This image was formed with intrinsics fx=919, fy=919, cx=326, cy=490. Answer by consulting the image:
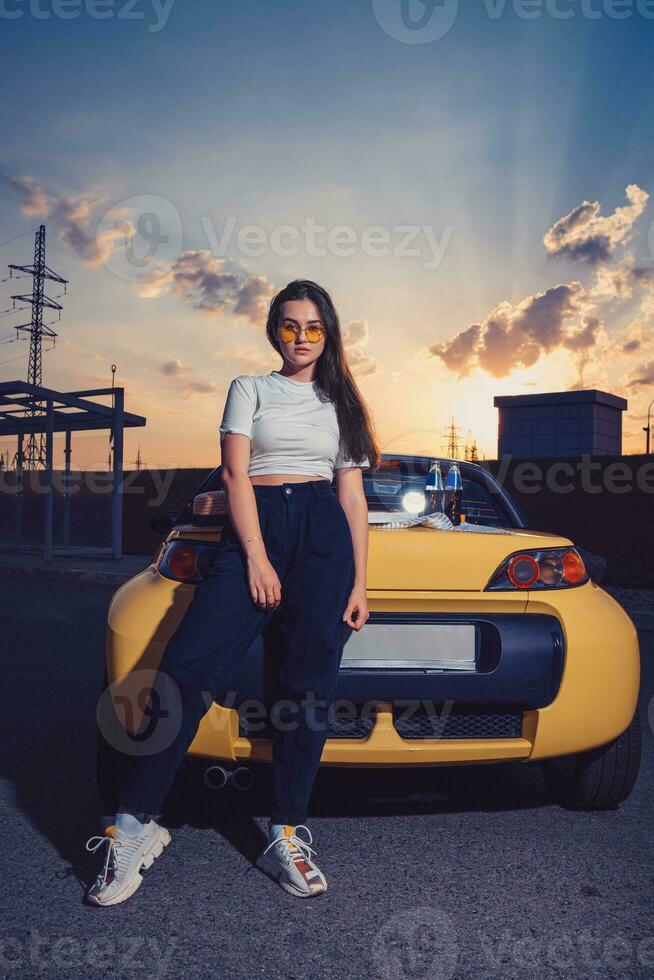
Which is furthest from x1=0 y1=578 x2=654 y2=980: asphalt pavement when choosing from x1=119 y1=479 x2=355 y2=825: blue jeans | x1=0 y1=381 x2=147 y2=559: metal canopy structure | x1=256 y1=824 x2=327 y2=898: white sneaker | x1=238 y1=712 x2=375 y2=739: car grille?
x1=0 y1=381 x2=147 y2=559: metal canopy structure

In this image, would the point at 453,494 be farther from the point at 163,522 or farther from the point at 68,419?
the point at 68,419

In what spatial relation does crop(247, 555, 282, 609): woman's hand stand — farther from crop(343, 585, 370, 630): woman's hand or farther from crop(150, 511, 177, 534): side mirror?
crop(150, 511, 177, 534): side mirror

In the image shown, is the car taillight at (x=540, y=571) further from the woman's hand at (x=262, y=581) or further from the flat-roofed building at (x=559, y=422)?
the flat-roofed building at (x=559, y=422)

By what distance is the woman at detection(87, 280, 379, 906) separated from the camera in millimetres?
2570

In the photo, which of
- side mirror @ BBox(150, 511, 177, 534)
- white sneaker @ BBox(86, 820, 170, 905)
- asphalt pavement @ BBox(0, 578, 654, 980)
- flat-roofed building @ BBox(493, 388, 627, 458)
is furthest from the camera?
flat-roofed building @ BBox(493, 388, 627, 458)

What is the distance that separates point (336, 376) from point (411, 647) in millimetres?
871

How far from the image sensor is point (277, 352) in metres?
2.91

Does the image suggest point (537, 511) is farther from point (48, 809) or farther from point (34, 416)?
point (48, 809)

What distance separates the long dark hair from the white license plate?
54 cm

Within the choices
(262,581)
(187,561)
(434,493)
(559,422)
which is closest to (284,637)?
(262,581)

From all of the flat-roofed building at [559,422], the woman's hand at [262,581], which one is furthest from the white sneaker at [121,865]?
the flat-roofed building at [559,422]

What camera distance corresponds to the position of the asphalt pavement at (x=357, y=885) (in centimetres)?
218

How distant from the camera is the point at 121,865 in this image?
2527 mm

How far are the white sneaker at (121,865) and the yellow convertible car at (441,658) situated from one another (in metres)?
0.30
